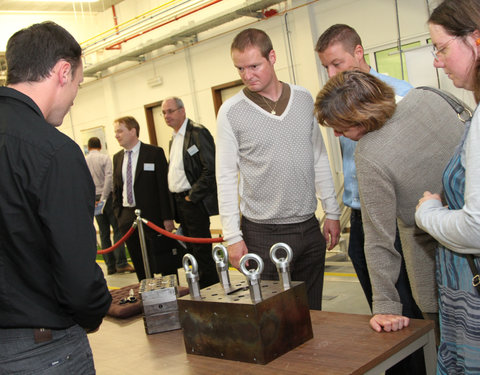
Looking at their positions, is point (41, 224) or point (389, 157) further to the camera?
point (389, 157)

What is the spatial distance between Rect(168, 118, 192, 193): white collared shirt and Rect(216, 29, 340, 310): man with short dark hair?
227 cm

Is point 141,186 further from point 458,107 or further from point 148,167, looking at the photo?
point 458,107

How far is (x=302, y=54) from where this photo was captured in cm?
726

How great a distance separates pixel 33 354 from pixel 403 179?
121 cm

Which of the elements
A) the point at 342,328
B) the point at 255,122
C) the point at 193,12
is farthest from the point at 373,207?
the point at 193,12

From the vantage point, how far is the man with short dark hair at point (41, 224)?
133cm

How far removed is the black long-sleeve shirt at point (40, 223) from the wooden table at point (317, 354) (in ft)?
1.67

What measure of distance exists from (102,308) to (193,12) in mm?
7577

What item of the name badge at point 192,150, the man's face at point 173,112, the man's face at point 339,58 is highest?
the man's face at point 173,112

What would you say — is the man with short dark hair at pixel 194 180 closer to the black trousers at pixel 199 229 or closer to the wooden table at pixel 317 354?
the black trousers at pixel 199 229

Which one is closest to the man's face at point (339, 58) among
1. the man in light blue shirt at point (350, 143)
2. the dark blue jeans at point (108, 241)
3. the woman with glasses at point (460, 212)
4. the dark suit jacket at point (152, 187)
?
the man in light blue shirt at point (350, 143)

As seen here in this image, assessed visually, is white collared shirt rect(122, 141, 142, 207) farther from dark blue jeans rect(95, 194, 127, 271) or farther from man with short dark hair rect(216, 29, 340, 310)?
man with short dark hair rect(216, 29, 340, 310)

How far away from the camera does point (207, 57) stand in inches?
347

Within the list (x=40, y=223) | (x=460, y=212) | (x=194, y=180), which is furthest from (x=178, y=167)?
(x=460, y=212)
